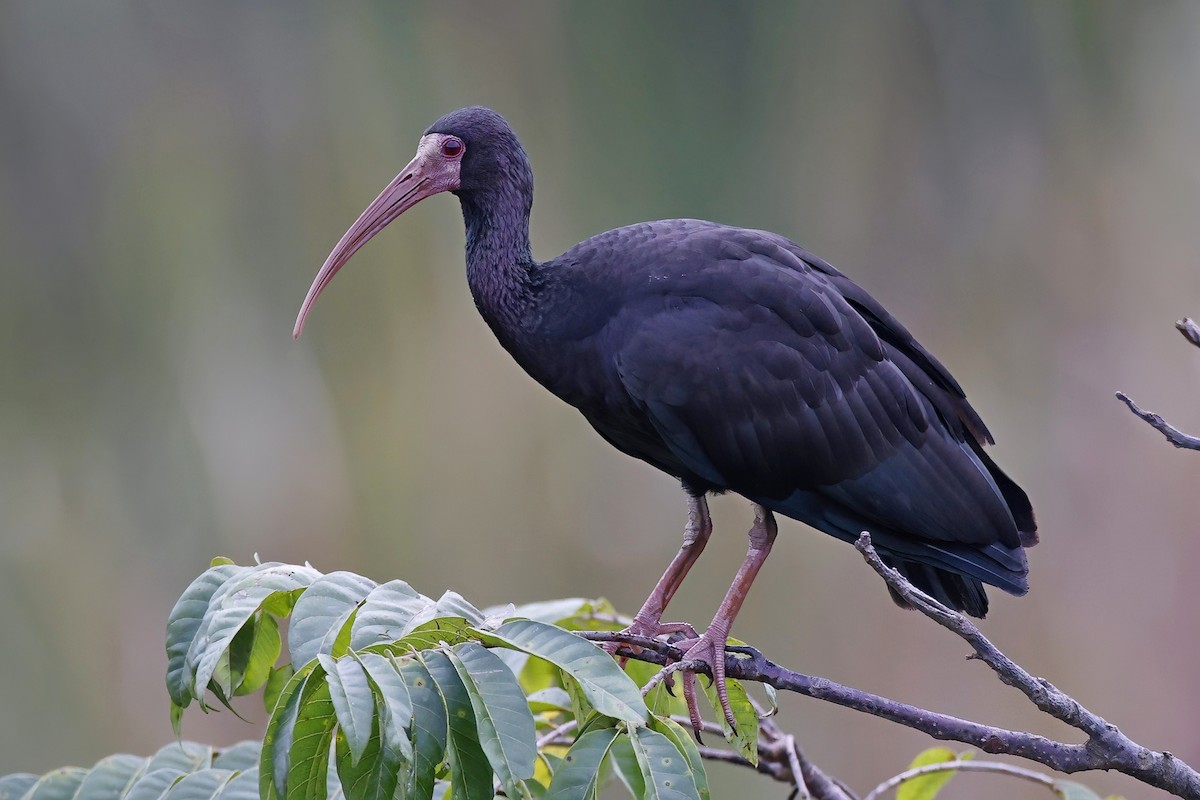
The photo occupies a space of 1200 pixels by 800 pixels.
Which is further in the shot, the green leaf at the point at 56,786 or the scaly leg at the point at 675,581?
the scaly leg at the point at 675,581

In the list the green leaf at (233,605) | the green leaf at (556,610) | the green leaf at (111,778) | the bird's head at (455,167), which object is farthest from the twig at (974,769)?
the bird's head at (455,167)

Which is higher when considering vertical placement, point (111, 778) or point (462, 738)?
point (462, 738)

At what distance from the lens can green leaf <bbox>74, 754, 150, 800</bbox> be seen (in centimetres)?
197

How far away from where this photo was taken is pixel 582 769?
5.27 feet

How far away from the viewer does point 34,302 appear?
255 inches

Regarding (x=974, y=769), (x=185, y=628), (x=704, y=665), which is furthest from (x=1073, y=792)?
(x=185, y=628)

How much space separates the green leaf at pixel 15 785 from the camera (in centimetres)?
200

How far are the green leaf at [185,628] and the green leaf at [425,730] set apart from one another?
41 cm

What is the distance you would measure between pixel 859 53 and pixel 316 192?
3041 millimetres

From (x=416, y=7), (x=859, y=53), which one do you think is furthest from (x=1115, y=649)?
(x=416, y=7)

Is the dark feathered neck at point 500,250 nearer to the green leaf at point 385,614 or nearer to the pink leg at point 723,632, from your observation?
the pink leg at point 723,632

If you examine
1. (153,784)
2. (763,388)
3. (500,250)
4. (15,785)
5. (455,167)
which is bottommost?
(15,785)

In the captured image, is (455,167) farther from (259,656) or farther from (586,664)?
(586,664)

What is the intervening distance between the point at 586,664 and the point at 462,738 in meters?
0.19
